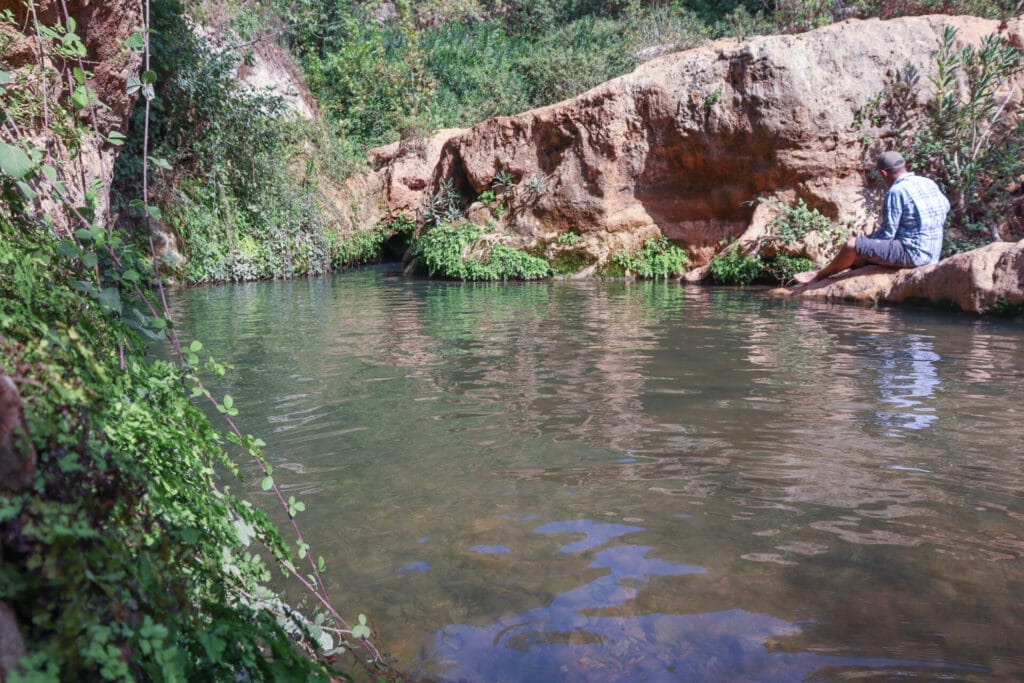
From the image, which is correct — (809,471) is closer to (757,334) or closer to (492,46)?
(757,334)

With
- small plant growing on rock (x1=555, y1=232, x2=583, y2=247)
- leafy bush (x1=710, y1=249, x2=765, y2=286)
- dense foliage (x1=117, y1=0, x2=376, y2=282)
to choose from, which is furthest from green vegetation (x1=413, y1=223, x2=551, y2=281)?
leafy bush (x1=710, y1=249, x2=765, y2=286)

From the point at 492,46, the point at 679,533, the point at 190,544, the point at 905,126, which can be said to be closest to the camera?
the point at 190,544

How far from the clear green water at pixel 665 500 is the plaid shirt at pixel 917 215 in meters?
2.88

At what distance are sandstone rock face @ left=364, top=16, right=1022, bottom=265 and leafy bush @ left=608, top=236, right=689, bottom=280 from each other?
0.87 feet

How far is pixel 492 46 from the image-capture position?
27.4 meters

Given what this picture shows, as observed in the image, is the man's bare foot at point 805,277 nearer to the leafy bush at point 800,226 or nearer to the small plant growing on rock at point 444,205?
the leafy bush at point 800,226

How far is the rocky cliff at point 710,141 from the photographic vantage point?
44.0ft

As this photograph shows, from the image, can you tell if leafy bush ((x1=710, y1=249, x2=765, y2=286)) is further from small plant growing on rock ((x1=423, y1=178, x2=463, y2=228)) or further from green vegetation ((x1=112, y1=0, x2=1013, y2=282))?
small plant growing on rock ((x1=423, y1=178, x2=463, y2=228))

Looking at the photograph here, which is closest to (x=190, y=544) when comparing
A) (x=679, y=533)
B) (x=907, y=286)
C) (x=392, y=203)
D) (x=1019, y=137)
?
(x=679, y=533)

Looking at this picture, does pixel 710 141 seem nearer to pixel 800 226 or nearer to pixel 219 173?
pixel 800 226

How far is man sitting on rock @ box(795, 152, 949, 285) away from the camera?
9.71 m

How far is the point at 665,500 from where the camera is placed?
345 cm

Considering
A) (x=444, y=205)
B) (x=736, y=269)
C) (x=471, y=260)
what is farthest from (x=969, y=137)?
(x=444, y=205)

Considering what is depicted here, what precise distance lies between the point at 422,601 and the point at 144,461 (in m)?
1.20
